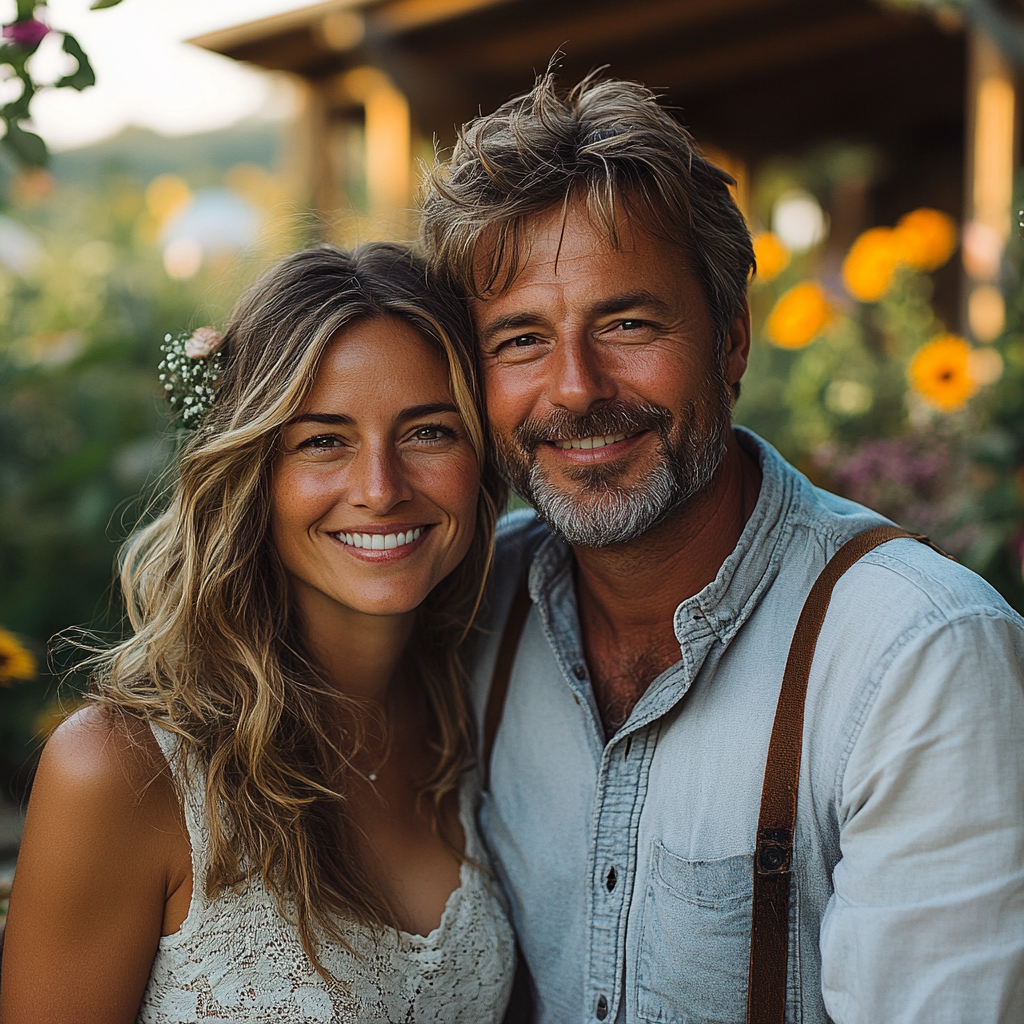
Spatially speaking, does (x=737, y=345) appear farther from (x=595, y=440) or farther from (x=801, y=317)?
(x=801, y=317)

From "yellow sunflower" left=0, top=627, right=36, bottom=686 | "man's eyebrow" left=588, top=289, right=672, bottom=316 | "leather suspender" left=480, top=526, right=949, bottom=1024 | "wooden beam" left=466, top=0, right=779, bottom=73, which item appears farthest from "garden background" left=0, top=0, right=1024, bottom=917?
"leather suspender" left=480, top=526, right=949, bottom=1024

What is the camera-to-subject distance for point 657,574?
6.56 ft

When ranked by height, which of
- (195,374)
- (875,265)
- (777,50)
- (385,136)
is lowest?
(195,374)

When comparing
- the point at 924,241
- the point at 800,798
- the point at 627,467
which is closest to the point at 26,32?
the point at 627,467

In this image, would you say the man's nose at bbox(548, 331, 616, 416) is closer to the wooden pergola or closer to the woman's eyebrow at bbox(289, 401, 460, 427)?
the woman's eyebrow at bbox(289, 401, 460, 427)

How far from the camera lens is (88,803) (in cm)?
Answer: 168

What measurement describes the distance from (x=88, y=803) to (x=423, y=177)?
139 cm

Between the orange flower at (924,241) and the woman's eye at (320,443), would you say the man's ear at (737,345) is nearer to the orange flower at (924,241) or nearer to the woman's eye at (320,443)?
the woman's eye at (320,443)

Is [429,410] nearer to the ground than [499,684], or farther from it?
farther from it

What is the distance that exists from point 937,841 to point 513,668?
0.98 metres

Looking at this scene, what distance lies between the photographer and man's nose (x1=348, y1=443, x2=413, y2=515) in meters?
1.84

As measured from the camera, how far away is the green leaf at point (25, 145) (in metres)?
1.85

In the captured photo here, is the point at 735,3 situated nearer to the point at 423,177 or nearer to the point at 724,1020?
the point at 423,177

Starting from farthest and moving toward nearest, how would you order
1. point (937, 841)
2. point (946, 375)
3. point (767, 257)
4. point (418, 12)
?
point (418, 12), point (767, 257), point (946, 375), point (937, 841)
